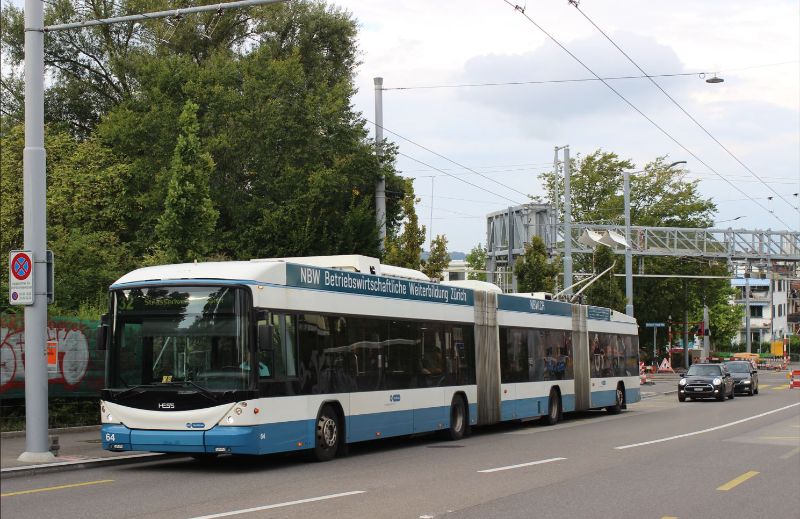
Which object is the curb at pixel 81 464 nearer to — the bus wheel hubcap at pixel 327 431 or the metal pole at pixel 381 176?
the bus wheel hubcap at pixel 327 431

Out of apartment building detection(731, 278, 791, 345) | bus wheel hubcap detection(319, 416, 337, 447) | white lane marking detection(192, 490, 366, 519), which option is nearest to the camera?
white lane marking detection(192, 490, 366, 519)

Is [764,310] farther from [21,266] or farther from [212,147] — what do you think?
[21,266]

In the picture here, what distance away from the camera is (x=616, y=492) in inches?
525

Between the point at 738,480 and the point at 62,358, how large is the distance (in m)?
13.0

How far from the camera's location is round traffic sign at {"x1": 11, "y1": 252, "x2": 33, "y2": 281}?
1662 cm

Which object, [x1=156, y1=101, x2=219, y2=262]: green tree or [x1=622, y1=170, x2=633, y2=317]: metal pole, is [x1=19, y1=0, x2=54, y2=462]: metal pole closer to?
[x1=156, y1=101, x2=219, y2=262]: green tree

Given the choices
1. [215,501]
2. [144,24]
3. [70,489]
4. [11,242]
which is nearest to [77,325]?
[70,489]

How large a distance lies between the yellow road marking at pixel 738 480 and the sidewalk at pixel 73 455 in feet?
28.2

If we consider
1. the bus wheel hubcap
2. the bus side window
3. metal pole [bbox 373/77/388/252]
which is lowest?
the bus wheel hubcap

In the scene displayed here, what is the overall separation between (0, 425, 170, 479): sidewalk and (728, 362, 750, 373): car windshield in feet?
112

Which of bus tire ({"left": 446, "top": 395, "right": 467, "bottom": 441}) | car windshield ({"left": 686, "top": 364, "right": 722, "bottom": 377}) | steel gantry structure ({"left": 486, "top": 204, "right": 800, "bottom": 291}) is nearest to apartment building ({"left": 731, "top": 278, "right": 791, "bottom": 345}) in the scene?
steel gantry structure ({"left": 486, "top": 204, "right": 800, "bottom": 291})

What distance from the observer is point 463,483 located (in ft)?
46.3

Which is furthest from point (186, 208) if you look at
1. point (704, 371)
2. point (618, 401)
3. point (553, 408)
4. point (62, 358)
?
point (704, 371)

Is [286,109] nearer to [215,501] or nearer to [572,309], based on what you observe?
[572,309]
